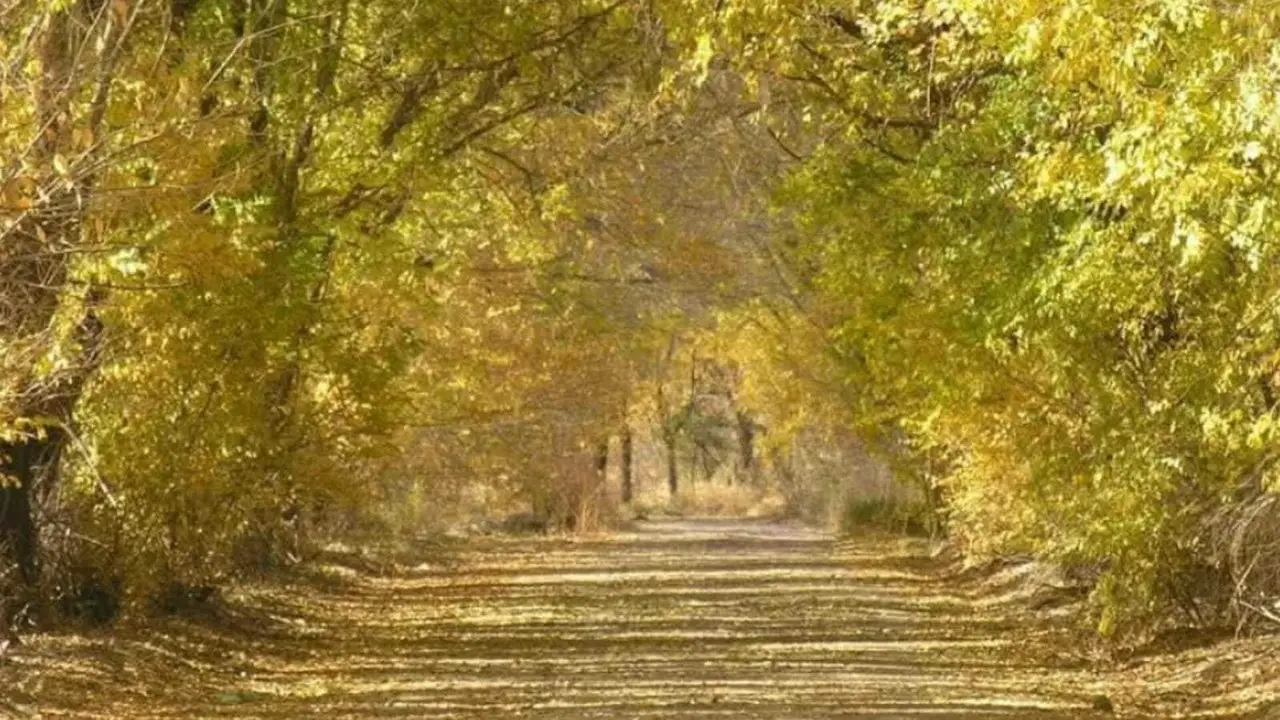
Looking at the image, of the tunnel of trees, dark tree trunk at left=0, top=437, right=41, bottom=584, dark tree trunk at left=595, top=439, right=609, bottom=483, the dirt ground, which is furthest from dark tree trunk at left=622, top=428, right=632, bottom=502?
dark tree trunk at left=0, top=437, right=41, bottom=584

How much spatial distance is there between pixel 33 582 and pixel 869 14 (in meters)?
8.43

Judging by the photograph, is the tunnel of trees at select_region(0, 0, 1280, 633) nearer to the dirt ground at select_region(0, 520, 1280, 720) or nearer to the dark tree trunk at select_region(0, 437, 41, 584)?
the dark tree trunk at select_region(0, 437, 41, 584)

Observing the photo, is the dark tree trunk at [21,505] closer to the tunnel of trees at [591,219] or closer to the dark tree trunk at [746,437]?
the tunnel of trees at [591,219]

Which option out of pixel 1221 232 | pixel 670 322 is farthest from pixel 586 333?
pixel 1221 232

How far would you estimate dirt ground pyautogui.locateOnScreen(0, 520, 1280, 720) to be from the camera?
17375mm

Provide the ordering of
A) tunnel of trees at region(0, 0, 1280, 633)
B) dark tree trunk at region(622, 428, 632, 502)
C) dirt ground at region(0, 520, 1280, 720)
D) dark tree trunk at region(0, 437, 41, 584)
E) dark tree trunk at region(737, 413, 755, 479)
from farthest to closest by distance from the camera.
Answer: dark tree trunk at region(737, 413, 755, 479) → dark tree trunk at region(622, 428, 632, 502) → dark tree trunk at region(0, 437, 41, 584) → dirt ground at region(0, 520, 1280, 720) → tunnel of trees at region(0, 0, 1280, 633)

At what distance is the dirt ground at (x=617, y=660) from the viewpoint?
1738 cm

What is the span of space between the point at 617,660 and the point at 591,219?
1485cm

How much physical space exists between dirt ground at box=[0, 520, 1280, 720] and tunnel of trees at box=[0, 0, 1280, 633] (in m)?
0.82

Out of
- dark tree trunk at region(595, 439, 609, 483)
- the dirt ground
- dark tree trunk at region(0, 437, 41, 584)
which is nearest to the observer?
the dirt ground

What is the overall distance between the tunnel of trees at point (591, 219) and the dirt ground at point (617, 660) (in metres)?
0.82

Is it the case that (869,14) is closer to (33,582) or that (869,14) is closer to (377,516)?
(33,582)

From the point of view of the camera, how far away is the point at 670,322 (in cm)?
5028

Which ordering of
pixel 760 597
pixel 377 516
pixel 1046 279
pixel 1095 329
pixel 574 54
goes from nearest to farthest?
pixel 1046 279 < pixel 1095 329 < pixel 574 54 < pixel 760 597 < pixel 377 516
